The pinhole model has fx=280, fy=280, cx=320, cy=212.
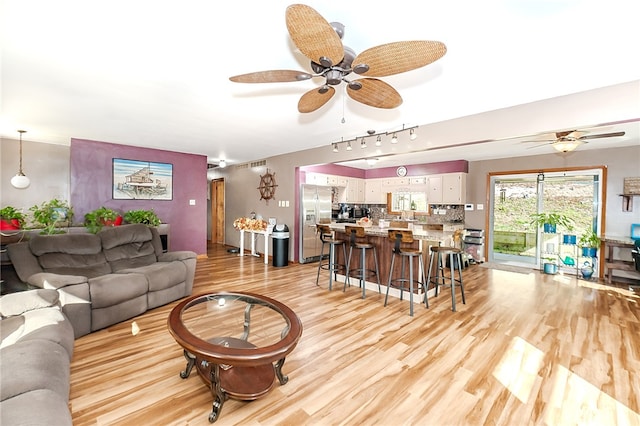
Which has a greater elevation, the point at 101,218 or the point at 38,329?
the point at 101,218

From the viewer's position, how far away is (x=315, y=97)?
2234 mm

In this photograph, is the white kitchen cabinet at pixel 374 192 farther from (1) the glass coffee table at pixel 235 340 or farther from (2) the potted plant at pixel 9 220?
(2) the potted plant at pixel 9 220

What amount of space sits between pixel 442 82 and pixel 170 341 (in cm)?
354

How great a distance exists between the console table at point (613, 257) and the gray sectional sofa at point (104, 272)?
665 cm

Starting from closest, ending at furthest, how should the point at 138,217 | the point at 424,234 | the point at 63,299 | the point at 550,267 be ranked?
1. the point at 63,299
2. the point at 424,234
3. the point at 138,217
4. the point at 550,267

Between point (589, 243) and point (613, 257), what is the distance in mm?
510

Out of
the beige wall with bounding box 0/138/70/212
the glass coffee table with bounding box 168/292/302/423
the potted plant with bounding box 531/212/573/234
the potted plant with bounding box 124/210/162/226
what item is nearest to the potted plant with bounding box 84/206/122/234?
the potted plant with bounding box 124/210/162/226

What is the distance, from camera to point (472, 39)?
1935 mm

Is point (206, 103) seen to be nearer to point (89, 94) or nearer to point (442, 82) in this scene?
point (89, 94)

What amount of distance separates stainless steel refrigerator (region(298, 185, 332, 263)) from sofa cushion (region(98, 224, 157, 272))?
302 centimetres

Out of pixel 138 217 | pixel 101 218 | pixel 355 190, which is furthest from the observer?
pixel 355 190

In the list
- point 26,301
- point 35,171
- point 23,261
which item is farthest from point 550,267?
point 35,171

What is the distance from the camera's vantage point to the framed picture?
18.1 feet

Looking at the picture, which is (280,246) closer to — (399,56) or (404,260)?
(404,260)
